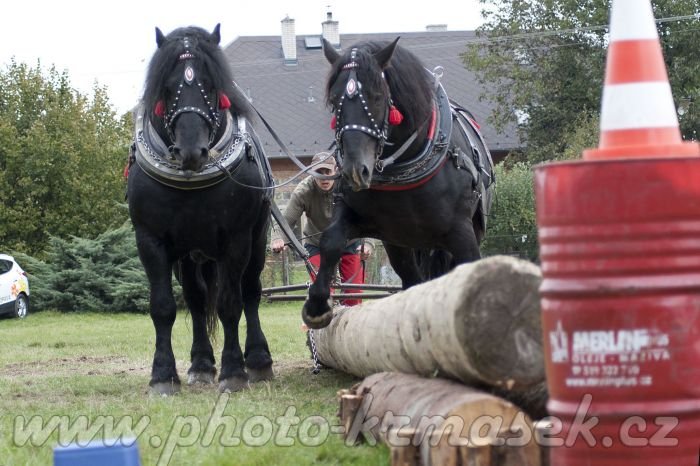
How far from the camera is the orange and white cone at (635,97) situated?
3293mm

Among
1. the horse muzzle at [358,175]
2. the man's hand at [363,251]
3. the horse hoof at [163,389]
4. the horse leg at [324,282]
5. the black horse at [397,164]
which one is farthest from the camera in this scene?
the man's hand at [363,251]

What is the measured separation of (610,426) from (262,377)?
491 cm

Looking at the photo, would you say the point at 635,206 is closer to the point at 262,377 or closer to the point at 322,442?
the point at 322,442

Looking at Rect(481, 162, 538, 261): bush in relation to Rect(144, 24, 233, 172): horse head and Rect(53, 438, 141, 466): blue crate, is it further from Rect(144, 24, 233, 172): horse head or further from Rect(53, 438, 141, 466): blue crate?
Rect(53, 438, 141, 466): blue crate

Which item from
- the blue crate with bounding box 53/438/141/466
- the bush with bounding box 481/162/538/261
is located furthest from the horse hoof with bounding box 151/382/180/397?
the bush with bounding box 481/162/538/261

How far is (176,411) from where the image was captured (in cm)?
586

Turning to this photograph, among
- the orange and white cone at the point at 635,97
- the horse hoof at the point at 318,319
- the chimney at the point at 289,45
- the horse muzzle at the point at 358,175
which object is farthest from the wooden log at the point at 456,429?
the chimney at the point at 289,45

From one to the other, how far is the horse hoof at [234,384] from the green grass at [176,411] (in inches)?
4.0

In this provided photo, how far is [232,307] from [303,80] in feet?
117

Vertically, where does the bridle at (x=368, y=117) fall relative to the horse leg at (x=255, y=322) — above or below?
above

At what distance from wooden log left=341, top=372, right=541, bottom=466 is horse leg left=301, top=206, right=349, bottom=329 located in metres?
1.89

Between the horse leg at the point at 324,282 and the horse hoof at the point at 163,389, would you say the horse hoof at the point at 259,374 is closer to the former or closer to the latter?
the horse hoof at the point at 163,389

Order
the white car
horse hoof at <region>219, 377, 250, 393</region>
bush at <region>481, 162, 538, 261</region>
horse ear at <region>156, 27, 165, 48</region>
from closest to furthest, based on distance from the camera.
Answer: horse ear at <region>156, 27, 165, 48</region> → horse hoof at <region>219, 377, 250, 393</region> → the white car → bush at <region>481, 162, 538, 261</region>

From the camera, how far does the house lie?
3959 cm
